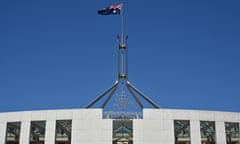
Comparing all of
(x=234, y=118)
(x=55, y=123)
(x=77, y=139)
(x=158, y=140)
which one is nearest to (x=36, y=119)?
(x=55, y=123)

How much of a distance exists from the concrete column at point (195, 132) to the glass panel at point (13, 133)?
15711 millimetres

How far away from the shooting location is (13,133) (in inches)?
1174

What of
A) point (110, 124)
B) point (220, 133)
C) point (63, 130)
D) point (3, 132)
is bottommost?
point (220, 133)

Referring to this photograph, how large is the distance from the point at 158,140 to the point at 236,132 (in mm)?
8182

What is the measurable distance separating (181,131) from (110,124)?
21.2ft

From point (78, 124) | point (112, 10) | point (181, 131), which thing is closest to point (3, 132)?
point (78, 124)

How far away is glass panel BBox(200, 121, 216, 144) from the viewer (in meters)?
29.1

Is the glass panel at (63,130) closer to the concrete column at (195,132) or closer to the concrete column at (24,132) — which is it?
the concrete column at (24,132)

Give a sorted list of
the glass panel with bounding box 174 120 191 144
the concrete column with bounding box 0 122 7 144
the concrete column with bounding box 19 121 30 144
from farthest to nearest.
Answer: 1. the concrete column with bounding box 0 122 7 144
2. the concrete column with bounding box 19 121 30 144
3. the glass panel with bounding box 174 120 191 144

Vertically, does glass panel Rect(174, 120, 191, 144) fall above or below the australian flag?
below

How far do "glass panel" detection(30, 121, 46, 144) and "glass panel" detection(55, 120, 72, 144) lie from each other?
1.39 m

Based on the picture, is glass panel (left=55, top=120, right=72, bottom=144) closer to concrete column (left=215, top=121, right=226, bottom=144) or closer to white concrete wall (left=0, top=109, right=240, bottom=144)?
white concrete wall (left=0, top=109, right=240, bottom=144)

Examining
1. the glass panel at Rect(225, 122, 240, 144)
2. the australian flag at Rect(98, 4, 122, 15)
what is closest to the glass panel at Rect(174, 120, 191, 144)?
the glass panel at Rect(225, 122, 240, 144)

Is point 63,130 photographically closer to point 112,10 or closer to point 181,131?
point 181,131
